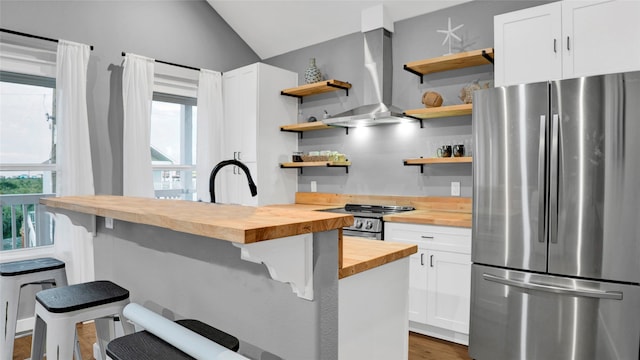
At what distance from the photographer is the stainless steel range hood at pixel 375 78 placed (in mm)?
3775

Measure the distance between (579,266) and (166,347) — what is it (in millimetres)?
2171

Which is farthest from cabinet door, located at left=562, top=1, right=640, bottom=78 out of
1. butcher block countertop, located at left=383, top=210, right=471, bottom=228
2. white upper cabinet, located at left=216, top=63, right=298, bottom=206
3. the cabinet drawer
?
white upper cabinet, located at left=216, top=63, right=298, bottom=206

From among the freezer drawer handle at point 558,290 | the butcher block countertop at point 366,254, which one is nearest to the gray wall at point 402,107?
the freezer drawer handle at point 558,290

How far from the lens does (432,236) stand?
3.09 metres

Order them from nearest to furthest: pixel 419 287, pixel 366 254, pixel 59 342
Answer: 1. pixel 366 254
2. pixel 59 342
3. pixel 419 287

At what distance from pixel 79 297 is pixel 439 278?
2.34 meters

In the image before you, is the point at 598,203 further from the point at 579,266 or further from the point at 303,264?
the point at 303,264

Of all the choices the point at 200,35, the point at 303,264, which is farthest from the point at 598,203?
the point at 200,35

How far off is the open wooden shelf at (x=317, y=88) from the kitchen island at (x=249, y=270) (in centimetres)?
249

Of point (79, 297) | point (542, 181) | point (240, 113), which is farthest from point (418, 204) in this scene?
point (79, 297)

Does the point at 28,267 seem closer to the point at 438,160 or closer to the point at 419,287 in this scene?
the point at 419,287

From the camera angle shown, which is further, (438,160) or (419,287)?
(438,160)

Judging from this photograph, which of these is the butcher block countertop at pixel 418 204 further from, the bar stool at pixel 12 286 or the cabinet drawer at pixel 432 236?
the bar stool at pixel 12 286

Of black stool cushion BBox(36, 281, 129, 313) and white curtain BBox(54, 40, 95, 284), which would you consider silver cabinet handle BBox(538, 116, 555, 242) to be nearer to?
black stool cushion BBox(36, 281, 129, 313)
